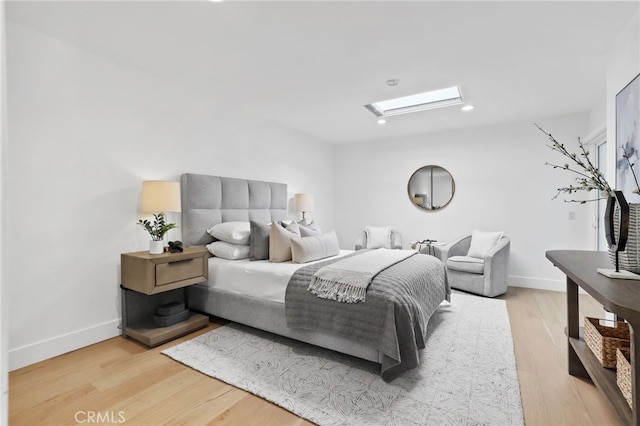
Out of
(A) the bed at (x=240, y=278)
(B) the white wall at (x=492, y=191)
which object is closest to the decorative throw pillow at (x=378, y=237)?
(B) the white wall at (x=492, y=191)

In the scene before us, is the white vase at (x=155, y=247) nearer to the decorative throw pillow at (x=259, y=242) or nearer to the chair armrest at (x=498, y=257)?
the decorative throw pillow at (x=259, y=242)

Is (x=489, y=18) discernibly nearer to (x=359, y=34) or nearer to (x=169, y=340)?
(x=359, y=34)

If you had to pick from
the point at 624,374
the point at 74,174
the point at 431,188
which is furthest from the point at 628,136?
the point at 74,174

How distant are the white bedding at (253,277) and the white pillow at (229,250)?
0.06m

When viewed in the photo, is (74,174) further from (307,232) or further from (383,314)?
(383,314)

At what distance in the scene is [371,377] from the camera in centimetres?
204

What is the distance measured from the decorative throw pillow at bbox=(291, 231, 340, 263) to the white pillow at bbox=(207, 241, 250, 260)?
23.2 inches

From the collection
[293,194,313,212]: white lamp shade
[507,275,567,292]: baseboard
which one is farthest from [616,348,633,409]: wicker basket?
[293,194,313,212]: white lamp shade

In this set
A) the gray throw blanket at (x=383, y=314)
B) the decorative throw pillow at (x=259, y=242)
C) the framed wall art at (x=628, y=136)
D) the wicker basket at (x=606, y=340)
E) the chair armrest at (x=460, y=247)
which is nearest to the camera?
the wicker basket at (x=606, y=340)

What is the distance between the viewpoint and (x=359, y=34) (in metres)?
2.29

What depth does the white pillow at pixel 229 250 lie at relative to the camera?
10.3 feet

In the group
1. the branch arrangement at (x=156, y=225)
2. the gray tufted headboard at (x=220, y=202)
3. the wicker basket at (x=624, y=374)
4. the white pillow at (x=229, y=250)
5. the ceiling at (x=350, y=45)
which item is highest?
the ceiling at (x=350, y=45)

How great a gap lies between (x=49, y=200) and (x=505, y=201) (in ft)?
17.8

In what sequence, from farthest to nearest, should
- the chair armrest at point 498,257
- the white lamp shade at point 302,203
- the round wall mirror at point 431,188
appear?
the round wall mirror at point 431,188 < the white lamp shade at point 302,203 < the chair armrest at point 498,257
